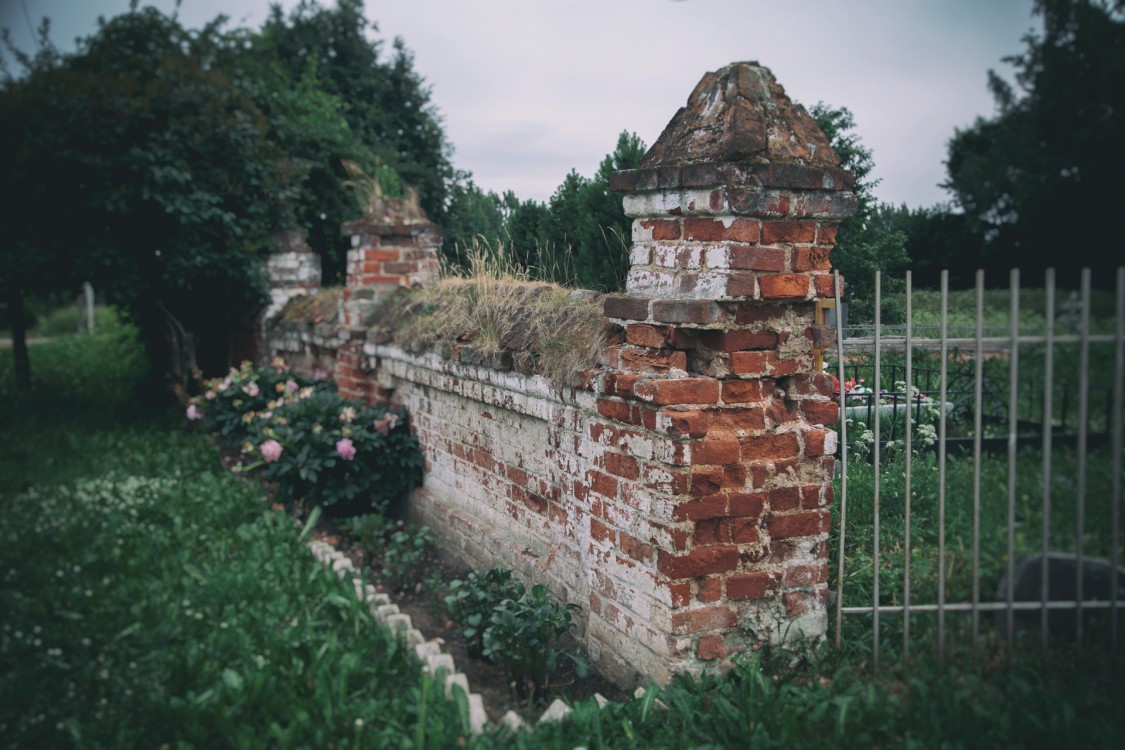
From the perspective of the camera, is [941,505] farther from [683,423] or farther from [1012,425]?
[683,423]

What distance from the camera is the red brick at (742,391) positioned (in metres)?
3.55

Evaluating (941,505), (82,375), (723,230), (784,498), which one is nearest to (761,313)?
(723,230)

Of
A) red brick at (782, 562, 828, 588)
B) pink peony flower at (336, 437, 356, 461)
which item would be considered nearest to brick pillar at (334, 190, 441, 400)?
pink peony flower at (336, 437, 356, 461)

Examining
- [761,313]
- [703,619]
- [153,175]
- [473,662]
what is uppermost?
[153,175]

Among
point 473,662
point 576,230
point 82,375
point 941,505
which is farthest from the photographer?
point 576,230

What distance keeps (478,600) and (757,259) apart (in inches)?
86.2

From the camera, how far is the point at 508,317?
5.19 metres

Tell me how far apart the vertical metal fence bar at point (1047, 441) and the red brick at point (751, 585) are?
40.8 inches

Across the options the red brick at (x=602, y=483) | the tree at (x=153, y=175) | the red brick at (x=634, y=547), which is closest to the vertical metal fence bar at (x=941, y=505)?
the red brick at (x=634, y=547)

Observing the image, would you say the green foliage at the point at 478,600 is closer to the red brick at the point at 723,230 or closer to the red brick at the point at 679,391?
the red brick at the point at 679,391

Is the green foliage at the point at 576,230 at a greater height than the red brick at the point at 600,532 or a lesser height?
greater

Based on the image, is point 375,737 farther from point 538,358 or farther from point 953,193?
point 953,193

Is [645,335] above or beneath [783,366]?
above

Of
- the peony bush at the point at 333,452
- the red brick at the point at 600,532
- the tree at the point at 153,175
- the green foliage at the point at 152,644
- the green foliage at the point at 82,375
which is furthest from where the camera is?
the peony bush at the point at 333,452
